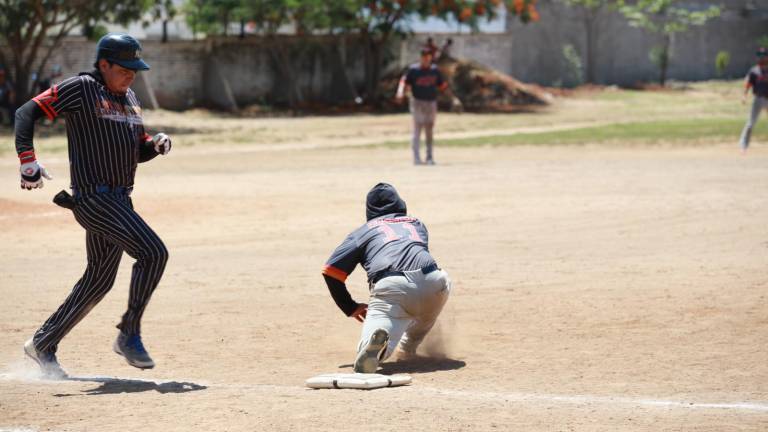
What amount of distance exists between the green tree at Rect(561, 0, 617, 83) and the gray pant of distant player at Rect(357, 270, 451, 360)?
42423 mm

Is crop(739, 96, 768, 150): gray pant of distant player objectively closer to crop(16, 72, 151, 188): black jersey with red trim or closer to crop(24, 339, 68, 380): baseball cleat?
crop(16, 72, 151, 188): black jersey with red trim

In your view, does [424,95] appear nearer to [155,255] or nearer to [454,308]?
[454,308]

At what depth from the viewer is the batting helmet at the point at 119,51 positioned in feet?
22.9

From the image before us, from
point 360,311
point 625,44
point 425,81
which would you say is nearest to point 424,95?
point 425,81

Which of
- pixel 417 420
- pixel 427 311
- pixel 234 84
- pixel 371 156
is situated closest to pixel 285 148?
pixel 371 156

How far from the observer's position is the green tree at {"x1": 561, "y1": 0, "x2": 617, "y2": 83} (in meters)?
48.9

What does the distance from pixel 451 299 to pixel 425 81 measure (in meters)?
12.0

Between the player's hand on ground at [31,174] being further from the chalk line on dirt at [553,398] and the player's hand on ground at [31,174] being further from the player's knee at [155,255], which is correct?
the chalk line on dirt at [553,398]

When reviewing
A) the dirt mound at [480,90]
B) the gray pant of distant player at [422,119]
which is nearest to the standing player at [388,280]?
the gray pant of distant player at [422,119]

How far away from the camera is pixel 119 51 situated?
7.00 meters

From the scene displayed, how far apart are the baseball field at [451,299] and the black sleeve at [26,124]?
1484 mm

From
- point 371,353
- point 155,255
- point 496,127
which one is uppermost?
point 155,255

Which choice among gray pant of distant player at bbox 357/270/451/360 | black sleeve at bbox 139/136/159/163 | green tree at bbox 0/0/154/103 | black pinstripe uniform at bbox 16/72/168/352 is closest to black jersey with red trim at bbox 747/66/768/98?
green tree at bbox 0/0/154/103

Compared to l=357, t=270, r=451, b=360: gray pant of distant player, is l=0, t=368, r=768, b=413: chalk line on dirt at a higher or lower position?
lower
